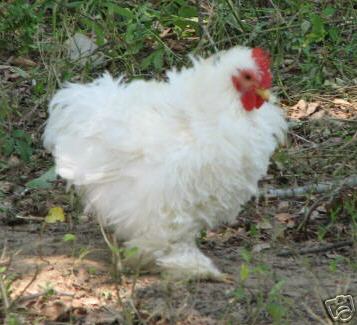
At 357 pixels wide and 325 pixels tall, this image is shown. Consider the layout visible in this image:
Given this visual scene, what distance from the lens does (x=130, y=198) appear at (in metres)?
4.29

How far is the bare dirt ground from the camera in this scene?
156 inches

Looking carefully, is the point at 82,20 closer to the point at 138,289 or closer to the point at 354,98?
the point at 354,98

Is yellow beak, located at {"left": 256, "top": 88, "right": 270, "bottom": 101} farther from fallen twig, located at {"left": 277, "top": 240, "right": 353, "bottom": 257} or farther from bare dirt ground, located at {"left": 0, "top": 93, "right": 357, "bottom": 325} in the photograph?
fallen twig, located at {"left": 277, "top": 240, "right": 353, "bottom": 257}

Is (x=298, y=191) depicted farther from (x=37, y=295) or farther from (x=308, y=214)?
(x=37, y=295)

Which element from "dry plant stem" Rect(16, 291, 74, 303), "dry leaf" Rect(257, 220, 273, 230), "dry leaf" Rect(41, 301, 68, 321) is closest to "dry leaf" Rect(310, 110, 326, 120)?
"dry leaf" Rect(257, 220, 273, 230)

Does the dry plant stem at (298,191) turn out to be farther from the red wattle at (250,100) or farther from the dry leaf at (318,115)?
the red wattle at (250,100)

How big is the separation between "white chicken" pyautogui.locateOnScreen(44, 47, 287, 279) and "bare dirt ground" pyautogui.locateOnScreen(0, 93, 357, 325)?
23 centimetres

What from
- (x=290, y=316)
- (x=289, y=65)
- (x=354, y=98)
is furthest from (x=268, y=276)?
(x=289, y=65)

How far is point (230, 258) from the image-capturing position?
4.95 metres

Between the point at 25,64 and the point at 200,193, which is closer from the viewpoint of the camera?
the point at 200,193

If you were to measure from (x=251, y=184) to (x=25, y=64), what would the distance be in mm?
3910

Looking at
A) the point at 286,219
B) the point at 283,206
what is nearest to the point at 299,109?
the point at 283,206

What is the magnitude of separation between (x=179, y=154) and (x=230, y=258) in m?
1.00

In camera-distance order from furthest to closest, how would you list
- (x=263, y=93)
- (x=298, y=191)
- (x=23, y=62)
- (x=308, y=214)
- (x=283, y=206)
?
(x=23, y=62) → (x=283, y=206) → (x=298, y=191) → (x=308, y=214) → (x=263, y=93)
